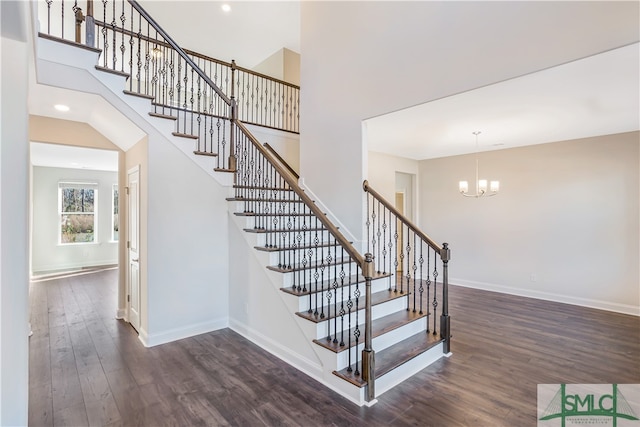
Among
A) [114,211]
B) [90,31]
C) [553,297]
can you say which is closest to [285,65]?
[90,31]

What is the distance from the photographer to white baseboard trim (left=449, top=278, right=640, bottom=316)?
4562mm

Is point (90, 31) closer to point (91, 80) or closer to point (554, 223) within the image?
point (91, 80)

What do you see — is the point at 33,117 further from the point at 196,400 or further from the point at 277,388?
the point at 277,388

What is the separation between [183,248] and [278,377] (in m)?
1.92

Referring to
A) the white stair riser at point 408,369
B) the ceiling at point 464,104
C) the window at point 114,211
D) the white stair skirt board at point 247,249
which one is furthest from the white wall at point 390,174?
the window at point 114,211

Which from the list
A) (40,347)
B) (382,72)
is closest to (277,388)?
(40,347)

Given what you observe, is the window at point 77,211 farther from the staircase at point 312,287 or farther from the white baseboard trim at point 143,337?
the white baseboard trim at point 143,337

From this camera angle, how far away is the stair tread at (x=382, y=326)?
262 centimetres

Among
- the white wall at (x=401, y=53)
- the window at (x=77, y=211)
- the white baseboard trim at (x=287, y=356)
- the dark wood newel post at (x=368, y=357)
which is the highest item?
the white wall at (x=401, y=53)

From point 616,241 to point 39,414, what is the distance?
23.2 ft

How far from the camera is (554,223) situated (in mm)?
5148

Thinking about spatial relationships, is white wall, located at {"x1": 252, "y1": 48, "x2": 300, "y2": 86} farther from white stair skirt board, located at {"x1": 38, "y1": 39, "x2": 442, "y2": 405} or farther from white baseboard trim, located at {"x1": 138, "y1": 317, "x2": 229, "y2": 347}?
white baseboard trim, located at {"x1": 138, "y1": 317, "x2": 229, "y2": 347}

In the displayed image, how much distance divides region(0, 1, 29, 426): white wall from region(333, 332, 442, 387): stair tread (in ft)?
6.79

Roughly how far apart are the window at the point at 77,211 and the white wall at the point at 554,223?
9599 millimetres
